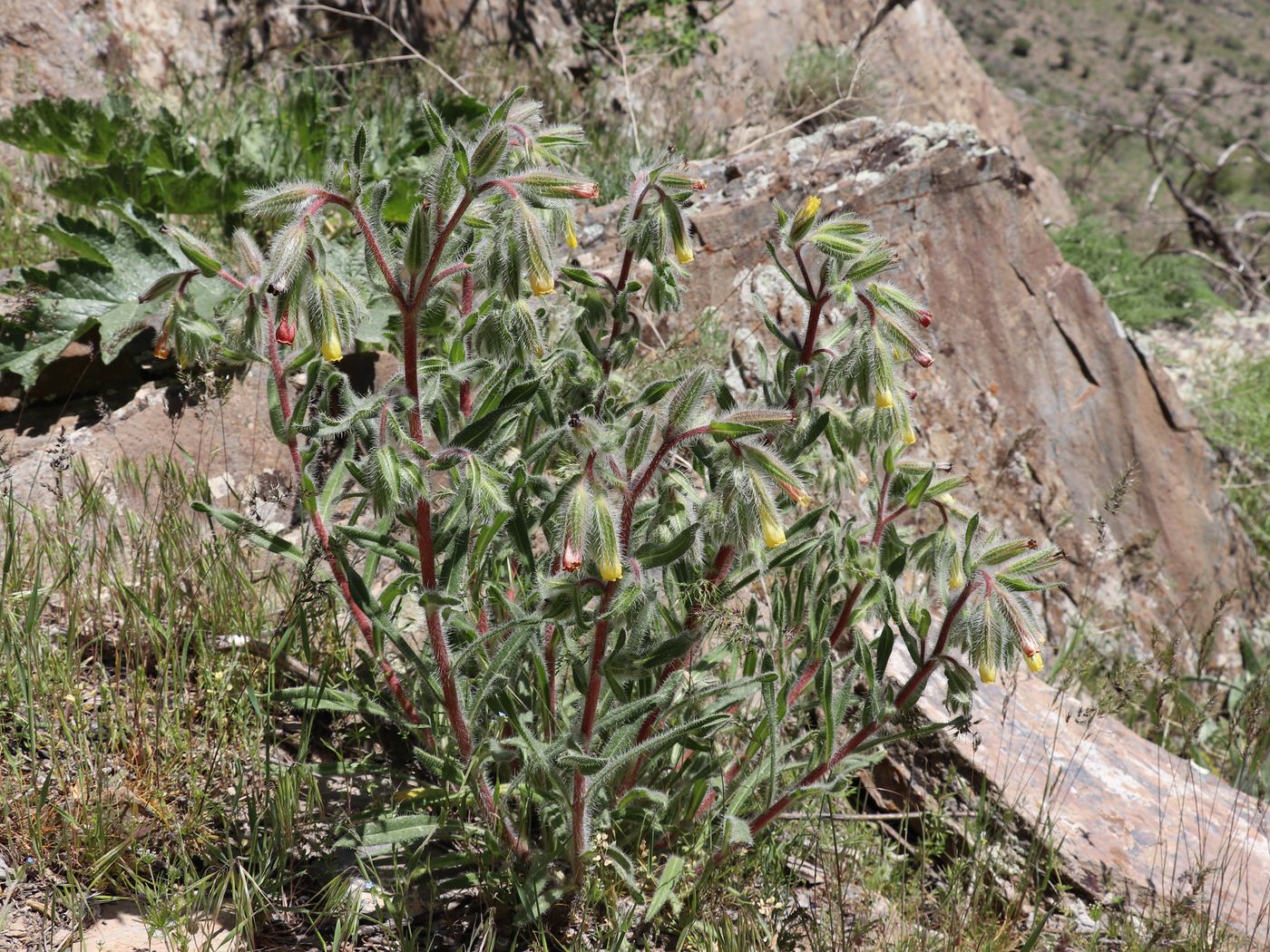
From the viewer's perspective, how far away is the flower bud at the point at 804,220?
2.28 meters

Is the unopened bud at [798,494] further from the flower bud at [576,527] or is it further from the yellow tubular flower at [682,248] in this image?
the yellow tubular flower at [682,248]

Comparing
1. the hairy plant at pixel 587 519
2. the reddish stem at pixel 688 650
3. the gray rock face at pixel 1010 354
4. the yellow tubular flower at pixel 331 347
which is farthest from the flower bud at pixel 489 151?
the gray rock face at pixel 1010 354

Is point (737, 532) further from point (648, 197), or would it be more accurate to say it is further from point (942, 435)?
point (942, 435)

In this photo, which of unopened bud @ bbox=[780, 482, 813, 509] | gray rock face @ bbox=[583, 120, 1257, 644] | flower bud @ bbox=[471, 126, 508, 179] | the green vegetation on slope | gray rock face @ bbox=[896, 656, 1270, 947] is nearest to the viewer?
flower bud @ bbox=[471, 126, 508, 179]

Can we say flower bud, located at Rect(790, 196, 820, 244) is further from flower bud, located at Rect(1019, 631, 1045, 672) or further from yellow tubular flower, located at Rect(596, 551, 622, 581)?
flower bud, located at Rect(1019, 631, 1045, 672)

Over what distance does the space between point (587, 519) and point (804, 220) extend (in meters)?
0.90

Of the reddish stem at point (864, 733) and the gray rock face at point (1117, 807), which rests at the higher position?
the reddish stem at point (864, 733)

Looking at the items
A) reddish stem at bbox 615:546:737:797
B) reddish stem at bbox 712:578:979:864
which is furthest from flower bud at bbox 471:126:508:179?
reddish stem at bbox 712:578:979:864

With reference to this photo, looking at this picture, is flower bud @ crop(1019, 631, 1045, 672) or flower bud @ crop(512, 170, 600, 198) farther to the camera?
flower bud @ crop(1019, 631, 1045, 672)

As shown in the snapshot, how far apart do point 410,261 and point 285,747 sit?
1574mm

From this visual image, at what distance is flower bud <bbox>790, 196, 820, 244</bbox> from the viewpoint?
2.28 meters

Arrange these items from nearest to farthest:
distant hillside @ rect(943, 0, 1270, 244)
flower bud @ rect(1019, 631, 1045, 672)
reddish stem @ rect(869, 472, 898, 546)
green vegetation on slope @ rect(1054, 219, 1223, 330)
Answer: flower bud @ rect(1019, 631, 1045, 672), reddish stem @ rect(869, 472, 898, 546), green vegetation on slope @ rect(1054, 219, 1223, 330), distant hillside @ rect(943, 0, 1270, 244)

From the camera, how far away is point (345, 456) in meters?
2.12

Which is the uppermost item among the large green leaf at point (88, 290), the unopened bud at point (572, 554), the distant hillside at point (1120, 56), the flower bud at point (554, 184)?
the distant hillside at point (1120, 56)
